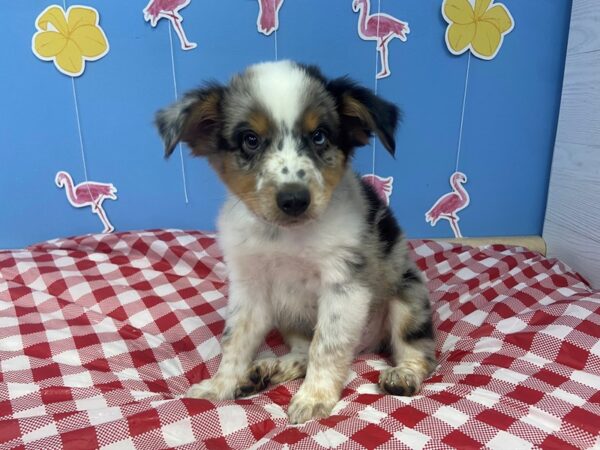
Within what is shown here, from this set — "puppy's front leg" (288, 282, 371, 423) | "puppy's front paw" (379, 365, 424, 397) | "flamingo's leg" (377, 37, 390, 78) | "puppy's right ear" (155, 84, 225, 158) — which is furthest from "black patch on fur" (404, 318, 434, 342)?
"flamingo's leg" (377, 37, 390, 78)

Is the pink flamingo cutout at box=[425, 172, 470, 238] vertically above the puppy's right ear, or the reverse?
the puppy's right ear

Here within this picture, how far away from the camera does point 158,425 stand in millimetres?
1555

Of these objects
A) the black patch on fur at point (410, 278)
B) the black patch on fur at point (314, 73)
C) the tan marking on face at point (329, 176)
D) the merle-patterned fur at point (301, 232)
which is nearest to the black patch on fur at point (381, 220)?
the merle-patterned fur at point (301, 232)

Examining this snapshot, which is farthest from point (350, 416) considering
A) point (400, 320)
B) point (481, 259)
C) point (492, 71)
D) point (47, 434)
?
point (492, 71)

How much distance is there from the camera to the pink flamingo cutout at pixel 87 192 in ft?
11.4

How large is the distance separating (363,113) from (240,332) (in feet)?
3.36

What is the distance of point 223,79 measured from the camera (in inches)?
126

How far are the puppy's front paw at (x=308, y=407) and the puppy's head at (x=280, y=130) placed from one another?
660 millimetres

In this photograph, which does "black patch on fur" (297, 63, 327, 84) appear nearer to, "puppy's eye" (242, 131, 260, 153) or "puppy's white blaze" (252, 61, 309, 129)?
"puppy's white blaze" (252, 61, 309, 129)

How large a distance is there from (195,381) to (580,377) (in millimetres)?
1546

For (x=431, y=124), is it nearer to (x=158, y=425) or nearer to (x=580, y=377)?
(x=580, y=377)

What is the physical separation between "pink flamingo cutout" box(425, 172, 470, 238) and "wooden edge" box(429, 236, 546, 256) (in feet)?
0.51

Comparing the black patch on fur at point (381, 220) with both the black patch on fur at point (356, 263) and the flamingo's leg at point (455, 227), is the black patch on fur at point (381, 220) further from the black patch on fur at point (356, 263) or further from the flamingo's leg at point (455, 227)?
the flamingo's leg at point (455, 227)

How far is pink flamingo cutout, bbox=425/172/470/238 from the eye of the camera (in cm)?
366
